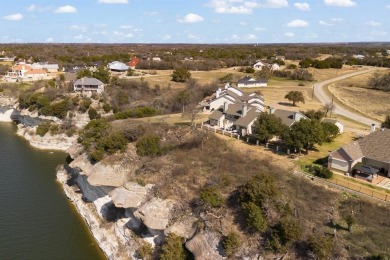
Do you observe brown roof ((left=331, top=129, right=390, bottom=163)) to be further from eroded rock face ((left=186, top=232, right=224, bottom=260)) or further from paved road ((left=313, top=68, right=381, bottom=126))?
paved road ((left=313, top=68, right=381, bottom=126))

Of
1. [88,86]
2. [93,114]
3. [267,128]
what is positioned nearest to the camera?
[267,128]

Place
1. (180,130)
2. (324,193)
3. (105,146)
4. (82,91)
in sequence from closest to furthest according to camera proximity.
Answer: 1. (324,193)
2. (105,146)
3. (180,130)
4. (82,91)

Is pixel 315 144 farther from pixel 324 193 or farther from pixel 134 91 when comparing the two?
pixel 134 91

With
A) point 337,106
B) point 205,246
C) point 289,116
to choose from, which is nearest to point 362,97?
point 337,106

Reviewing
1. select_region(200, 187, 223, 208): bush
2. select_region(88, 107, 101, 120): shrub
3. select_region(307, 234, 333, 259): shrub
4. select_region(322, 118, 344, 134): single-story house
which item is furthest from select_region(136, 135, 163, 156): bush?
select_region(88, 107, 101, 120): shrub

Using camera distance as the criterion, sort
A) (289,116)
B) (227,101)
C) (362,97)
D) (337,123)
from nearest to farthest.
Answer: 1. (289,116)
2. (337,123)
3. (227,101)
4. (362,97)

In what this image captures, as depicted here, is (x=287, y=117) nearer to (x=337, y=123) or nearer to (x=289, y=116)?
(x=289, y=116)

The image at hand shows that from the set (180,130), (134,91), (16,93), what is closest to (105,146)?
(180,130)
